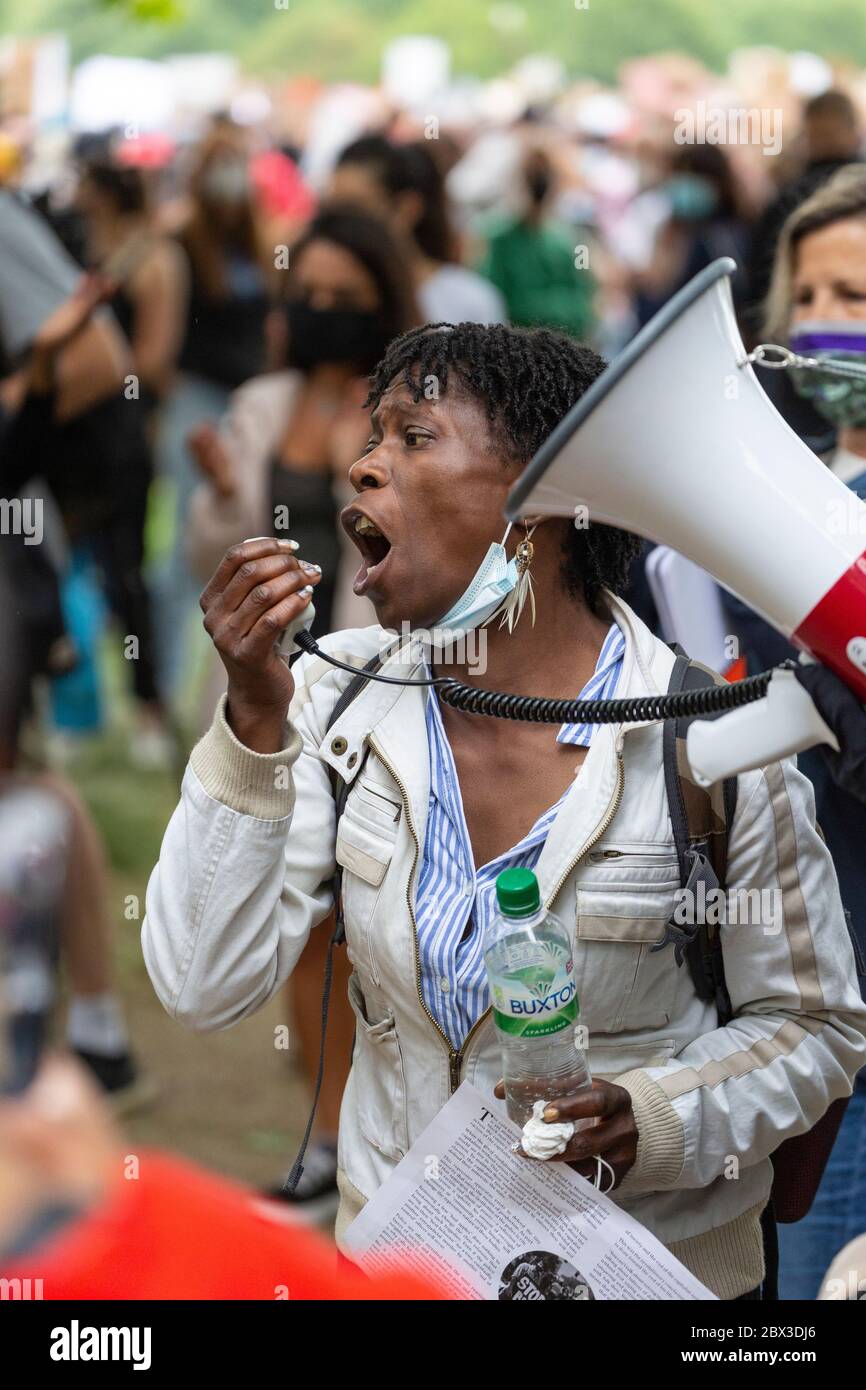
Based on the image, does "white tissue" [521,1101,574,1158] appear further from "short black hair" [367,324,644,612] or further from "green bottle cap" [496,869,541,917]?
"short black hair" [367,324,644,612]

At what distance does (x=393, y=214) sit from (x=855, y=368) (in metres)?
4.51

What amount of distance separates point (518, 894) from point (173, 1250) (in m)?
0.96

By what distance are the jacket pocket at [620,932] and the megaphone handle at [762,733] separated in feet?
0.86

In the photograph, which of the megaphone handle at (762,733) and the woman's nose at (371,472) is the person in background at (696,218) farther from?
the megaphone handle at (762,733)

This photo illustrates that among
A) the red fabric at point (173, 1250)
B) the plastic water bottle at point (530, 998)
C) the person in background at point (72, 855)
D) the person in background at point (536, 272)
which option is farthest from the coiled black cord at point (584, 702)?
the person in background at point (536, 272)

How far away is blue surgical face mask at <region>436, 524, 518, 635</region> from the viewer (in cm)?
218

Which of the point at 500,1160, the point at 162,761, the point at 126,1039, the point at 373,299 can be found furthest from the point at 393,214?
the point at 500,1160

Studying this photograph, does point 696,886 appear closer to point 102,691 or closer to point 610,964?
point 610,964

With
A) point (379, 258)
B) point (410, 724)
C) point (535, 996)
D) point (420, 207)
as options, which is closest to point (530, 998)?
point (535, 996)

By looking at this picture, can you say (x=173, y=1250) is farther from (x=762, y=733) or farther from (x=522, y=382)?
(x=522, y=382)

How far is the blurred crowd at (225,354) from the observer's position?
152 inches

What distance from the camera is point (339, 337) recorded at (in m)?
4.60

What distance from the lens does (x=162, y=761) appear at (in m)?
7.09

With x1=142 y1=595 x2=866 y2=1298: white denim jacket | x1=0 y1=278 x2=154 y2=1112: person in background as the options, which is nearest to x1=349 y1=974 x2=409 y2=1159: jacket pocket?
x1=142 y1=595 x2=866 y2=1298: white denim jacket
